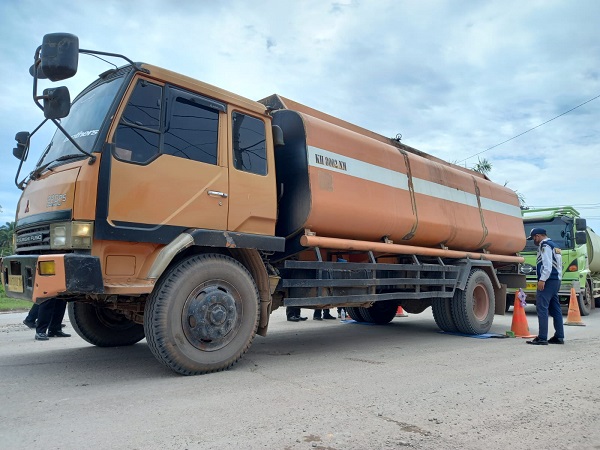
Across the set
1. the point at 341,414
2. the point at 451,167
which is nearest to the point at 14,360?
the point at 341,414

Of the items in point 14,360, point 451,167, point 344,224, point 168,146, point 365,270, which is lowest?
point 14,360

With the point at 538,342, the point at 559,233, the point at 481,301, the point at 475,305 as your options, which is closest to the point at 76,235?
the point at 538,342

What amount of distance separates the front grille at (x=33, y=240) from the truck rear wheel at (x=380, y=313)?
6.07 m

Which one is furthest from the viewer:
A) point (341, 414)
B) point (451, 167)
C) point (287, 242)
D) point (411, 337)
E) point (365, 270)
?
point (451, 167)

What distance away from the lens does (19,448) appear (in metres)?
2.58

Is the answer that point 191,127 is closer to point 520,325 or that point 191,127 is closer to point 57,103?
point 57,103

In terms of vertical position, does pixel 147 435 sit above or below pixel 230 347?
below

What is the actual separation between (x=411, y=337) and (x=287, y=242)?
310 centimetres

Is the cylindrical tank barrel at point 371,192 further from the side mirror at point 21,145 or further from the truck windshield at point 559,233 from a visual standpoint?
the truck windshield at point 559,233

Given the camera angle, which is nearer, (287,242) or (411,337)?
(287,242)

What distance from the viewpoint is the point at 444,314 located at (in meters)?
7.91

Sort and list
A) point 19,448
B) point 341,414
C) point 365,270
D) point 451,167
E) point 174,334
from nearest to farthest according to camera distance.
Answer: point 19,448
point 341,414
point 174,334
point 365,270
point 451,167

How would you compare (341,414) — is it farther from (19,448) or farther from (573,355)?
(573,355)

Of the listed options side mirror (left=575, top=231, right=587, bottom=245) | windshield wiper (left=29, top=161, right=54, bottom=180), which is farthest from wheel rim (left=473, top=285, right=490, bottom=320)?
windshield wiper (left=29, top=161, right=54, bottom=180)
